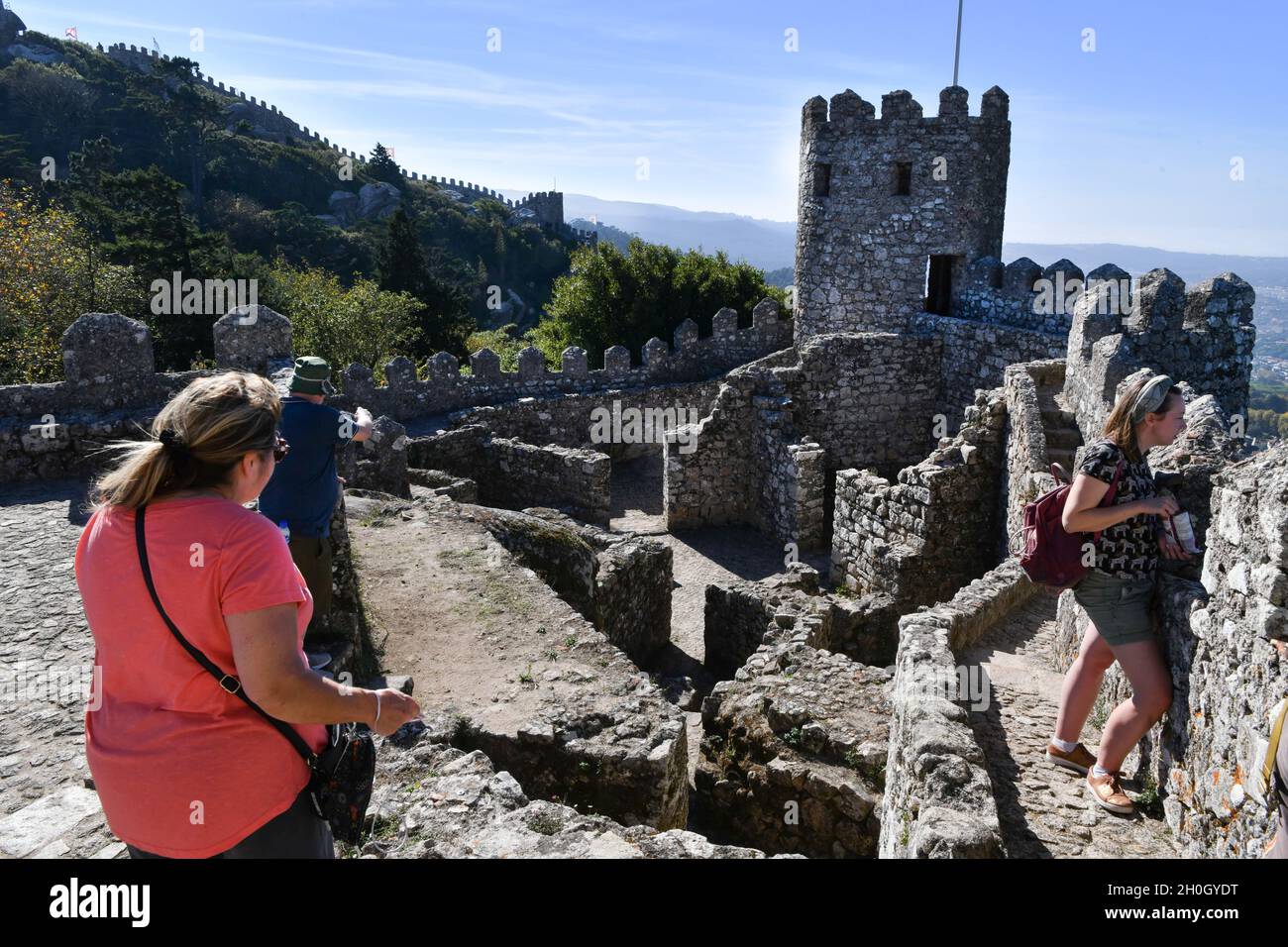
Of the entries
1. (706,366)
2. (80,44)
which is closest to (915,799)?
(706,366)

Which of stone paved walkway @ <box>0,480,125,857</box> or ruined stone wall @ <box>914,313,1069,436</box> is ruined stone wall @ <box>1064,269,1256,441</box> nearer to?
ruined stone wall @ <box>914,313,1069,436</box>

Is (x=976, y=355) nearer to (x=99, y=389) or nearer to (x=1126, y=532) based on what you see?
(x=1126, y=532)

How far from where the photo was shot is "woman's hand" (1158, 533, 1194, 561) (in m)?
3.38

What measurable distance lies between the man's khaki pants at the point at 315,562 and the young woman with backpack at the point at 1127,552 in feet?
11.7

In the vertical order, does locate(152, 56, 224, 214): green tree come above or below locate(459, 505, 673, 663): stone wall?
above

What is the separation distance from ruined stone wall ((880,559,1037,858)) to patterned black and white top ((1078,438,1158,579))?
2.97ft

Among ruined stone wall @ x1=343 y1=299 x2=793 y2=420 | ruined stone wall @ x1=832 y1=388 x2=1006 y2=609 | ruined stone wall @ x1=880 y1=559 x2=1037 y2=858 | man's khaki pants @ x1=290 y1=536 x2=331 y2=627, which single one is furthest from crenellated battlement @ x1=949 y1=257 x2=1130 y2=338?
man's khaki pants @ x1=290 y1=536 x2=331 y2=627

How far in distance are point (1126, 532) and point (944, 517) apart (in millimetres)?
5508

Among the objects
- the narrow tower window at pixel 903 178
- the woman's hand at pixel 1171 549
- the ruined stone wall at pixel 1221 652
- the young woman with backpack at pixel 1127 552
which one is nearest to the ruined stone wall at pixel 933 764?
the young woman with backpack at pixel 1127 552

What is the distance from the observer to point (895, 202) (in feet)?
53.2

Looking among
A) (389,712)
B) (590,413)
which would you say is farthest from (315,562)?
(590,413)

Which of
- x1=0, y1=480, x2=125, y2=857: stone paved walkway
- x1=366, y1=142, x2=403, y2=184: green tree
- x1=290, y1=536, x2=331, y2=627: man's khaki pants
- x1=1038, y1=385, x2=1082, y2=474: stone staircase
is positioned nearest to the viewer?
x1=0, y1=480, x2=125, y2=857: stone paved walkway
